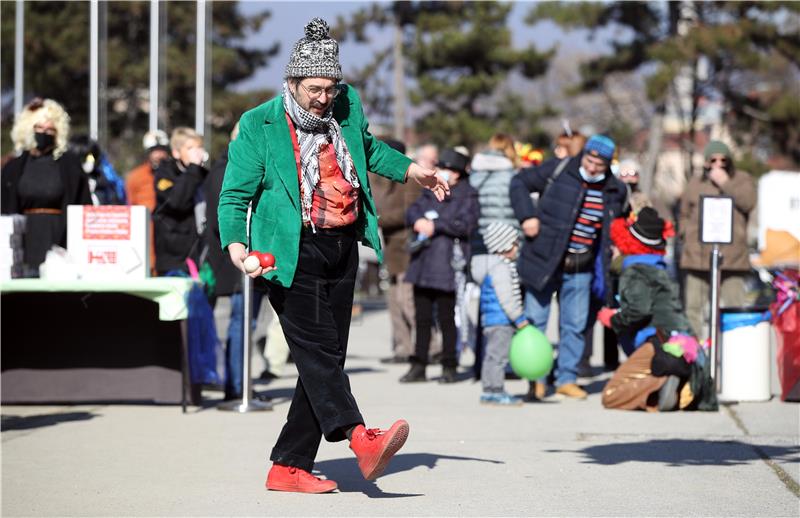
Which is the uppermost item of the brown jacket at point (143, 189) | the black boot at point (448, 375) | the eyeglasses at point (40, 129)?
the eyeglasses at point (40, 129)

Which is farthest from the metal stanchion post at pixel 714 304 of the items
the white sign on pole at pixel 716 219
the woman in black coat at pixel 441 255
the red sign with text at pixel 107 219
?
the red sign with text at pixel 107 219

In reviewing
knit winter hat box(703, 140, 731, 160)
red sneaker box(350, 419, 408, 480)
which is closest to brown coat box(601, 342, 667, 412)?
knit winter hat box(703, 140, 731, 160)

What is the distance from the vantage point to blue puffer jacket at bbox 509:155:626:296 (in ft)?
35.8

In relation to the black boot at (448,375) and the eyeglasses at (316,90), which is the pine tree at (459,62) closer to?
the black boot at (448,375)

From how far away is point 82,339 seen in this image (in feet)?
34.6

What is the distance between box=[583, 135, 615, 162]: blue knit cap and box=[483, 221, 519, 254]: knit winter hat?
804 millimetres

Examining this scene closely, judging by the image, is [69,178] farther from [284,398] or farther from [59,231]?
[284,398]

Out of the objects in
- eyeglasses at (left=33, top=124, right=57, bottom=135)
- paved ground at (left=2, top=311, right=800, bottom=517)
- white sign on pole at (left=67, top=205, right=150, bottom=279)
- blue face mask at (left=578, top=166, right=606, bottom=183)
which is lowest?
paved ground at (left=2, top=311, right=800, bottom=517)

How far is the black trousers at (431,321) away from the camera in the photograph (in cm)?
1244

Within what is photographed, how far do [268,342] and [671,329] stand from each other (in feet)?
12.1

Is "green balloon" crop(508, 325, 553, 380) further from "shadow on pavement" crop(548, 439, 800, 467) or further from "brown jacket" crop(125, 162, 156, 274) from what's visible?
"brown jacket" crop(125, 162, 156, 274)

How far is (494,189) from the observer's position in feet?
38.2

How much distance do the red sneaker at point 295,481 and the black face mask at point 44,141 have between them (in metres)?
4.68

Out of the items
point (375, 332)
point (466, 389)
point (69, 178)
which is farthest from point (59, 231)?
point (375, 332)
